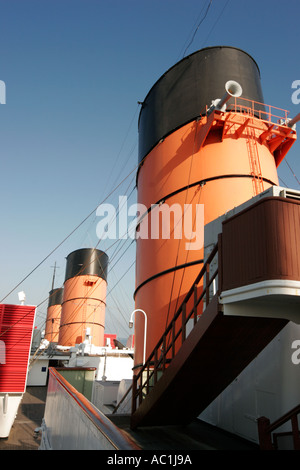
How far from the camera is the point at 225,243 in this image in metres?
5.37

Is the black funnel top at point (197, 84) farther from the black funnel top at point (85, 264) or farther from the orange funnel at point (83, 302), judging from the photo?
the black funnel top at point (85, 264)

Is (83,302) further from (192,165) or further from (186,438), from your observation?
(186,438)

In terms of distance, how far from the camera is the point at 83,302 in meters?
34.0

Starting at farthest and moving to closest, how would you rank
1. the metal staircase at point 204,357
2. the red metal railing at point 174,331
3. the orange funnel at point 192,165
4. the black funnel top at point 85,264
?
the black funnel top at point 85,264 < the orange funnel at point 192,165 < the red metal railing at point 174,331 < the metal staircase at point 204,357

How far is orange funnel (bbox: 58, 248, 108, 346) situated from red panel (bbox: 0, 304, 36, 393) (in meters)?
18.0

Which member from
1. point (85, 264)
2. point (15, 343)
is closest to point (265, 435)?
point (15, 343)

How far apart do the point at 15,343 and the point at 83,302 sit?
19.9 meters

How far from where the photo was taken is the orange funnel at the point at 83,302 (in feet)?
110

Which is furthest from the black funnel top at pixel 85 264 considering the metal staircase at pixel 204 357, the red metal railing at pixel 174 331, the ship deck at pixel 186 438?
the metal staircase at pixel 204 357

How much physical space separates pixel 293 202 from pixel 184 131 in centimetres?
840

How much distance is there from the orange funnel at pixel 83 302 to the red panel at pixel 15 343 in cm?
1799
